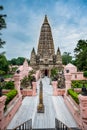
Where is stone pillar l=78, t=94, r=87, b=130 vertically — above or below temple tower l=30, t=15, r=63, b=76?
below

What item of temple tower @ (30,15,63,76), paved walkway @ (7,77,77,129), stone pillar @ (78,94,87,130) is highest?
temple tower @ (30,15,63,76)

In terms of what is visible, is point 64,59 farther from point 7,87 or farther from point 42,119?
point 42,119

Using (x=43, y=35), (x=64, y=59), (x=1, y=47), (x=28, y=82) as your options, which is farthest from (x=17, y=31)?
(x=64, y=59)

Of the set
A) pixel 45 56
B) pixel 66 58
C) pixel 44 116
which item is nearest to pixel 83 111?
pixel 44 116

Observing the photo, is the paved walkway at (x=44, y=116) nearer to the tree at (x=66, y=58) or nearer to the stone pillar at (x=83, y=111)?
the stone pillar at (x=83, y=111)

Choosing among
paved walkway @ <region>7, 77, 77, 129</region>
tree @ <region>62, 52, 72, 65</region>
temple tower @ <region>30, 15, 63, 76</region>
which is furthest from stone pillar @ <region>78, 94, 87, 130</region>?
tree @ <region>62, 52, 72, 65</region>

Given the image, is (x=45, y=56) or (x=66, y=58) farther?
(x=66, y=58)

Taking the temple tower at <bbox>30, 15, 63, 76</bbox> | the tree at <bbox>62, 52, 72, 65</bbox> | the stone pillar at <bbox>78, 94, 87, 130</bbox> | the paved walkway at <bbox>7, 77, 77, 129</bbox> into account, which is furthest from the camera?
the tree at <bbox>62, 52, 72, 65</bbox>

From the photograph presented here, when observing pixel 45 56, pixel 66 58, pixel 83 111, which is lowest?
pixel 83 111

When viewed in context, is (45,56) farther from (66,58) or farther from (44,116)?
(44,116)

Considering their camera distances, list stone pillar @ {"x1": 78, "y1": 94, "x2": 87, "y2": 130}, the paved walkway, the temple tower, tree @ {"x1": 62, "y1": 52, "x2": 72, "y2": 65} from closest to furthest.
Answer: stone pillar @ {"x1": 78, "y1": 94, "x2": 87, "y2": 130}, the paved walkway, the temple tower, tree @ {"x1": 62, "y1": 52, "x2": 72, "y2": 65}

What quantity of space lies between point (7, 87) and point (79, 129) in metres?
11.7

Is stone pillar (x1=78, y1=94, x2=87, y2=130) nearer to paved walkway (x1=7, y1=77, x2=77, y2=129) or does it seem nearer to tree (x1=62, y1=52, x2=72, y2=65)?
paved walkway (x1=7, y1=77, x2=77, y2=129)

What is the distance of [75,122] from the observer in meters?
10.9
